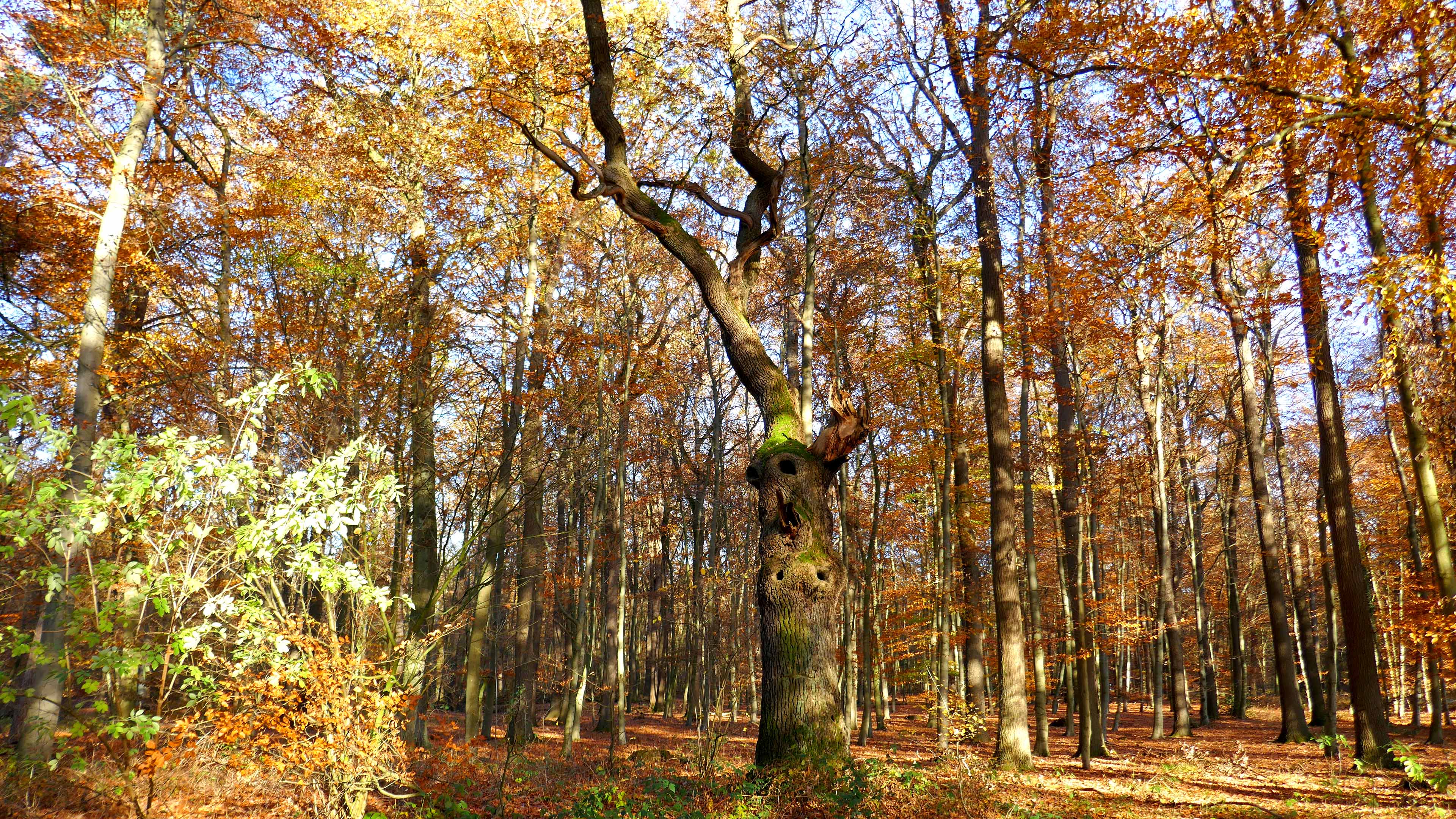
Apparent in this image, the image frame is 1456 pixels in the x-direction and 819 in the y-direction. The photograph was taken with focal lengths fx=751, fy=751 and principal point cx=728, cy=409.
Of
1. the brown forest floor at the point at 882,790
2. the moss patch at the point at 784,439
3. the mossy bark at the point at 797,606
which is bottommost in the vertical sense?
the brown forest floor at the point at 882,790

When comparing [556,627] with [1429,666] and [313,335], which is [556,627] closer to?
[313,335]

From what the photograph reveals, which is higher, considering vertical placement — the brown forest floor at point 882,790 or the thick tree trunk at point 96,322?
the thick tree trunk at point 96,322

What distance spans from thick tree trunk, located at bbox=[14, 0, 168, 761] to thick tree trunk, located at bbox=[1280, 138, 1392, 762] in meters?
13.0

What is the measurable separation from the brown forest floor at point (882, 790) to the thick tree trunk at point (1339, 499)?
2.18 feet

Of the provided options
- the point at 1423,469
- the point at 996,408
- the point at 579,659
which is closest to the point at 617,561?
the point at 579,659

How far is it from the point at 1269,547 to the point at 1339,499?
549 cm

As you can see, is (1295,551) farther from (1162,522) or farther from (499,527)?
(499,527)

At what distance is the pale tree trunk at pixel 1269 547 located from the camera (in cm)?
1382

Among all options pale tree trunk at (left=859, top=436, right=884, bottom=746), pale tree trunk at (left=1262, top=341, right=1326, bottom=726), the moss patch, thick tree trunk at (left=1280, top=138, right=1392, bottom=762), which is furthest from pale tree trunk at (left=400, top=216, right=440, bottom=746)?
pale tree trunk at (left=1262, top=341, right=1326, bottom=726)

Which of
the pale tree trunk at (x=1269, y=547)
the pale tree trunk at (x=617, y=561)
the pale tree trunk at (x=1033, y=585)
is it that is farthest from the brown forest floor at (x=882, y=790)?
the pale tree trunk at (x=1269, y=547)

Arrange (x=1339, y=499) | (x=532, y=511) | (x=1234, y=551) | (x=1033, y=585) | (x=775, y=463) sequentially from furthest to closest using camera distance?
1. (x=1234, y=551)
2. (x=532, y=511)
3. (x=1033, y=585)
4. (x=1339, y=499)
5. (x=775, y=463)

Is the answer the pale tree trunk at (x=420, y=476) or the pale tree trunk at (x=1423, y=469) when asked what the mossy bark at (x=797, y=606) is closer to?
the pale tree trunk at (x=420, y=476)

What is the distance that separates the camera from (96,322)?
822 centimetres

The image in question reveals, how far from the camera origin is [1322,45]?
26.3 ft
